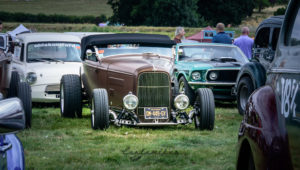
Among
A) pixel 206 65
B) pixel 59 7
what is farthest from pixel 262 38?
pixel 59 7

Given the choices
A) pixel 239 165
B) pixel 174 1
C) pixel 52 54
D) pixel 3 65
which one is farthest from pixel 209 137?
pixel 174 1

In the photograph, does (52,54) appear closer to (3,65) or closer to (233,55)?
(233,55)

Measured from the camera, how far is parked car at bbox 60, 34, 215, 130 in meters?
8.77

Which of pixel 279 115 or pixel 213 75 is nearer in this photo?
pixel 279 115

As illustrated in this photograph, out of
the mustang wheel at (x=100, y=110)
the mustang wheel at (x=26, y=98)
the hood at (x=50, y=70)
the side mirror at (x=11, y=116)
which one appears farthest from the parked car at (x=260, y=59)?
the side mirror at (x=11, y=116)

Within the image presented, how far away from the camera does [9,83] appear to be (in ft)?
30.2

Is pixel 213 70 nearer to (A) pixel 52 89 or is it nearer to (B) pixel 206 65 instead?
(B) pixel 206 65

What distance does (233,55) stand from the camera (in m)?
13.7

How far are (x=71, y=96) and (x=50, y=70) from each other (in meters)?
2.89

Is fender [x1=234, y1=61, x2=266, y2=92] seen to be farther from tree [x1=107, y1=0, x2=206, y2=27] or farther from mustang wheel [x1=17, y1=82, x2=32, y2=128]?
tree [x1=107, y1=0, x2=206, y2=27]

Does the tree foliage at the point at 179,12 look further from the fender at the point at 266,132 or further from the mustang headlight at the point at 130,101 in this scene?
the fender at the point at 266,132

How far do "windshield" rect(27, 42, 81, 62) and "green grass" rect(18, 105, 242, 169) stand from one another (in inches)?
150

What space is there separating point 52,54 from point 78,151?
23.5 feet

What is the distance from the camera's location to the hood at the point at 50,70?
42.5 feet
